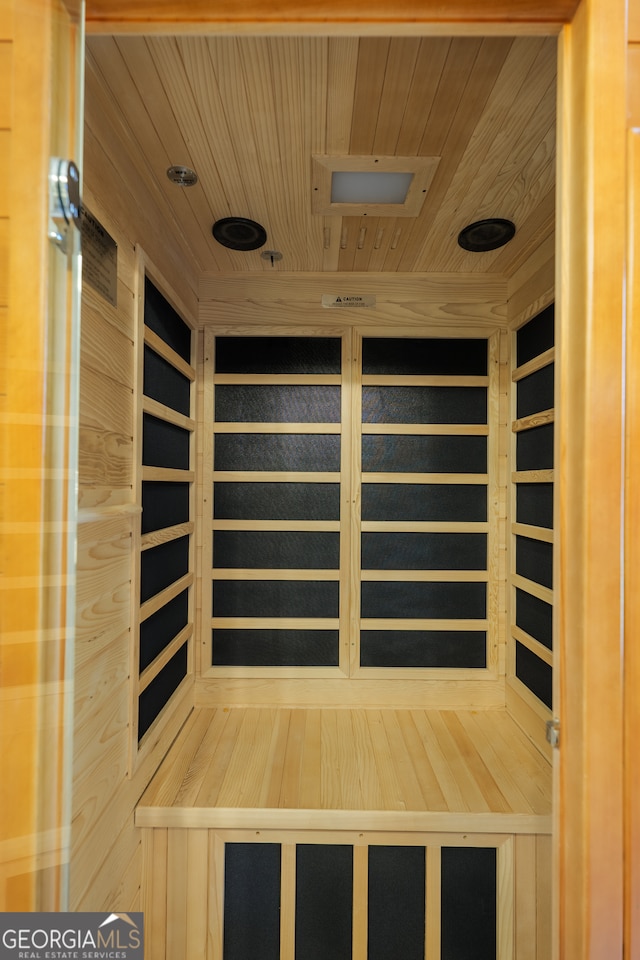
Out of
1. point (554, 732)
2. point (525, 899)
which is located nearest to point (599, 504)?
point (554, 732)

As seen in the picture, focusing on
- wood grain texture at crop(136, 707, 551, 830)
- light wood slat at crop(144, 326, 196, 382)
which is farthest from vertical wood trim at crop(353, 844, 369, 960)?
light wood slat at crop(144, 326, 196, 382)

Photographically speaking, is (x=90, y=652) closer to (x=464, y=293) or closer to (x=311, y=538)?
(x=311, y=538)

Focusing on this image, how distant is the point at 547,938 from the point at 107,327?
1990 mm

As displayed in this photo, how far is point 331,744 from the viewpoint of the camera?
193 cm

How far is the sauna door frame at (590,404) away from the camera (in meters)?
0.78

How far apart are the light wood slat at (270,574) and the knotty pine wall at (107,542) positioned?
0.77 m

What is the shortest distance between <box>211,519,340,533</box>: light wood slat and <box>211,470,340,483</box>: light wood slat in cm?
16

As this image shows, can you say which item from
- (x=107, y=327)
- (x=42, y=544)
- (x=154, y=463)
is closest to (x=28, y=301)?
(x=42, y=544)

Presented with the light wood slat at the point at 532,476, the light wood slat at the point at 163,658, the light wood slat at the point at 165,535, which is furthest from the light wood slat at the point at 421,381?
the light wood slat at the point at 163,658

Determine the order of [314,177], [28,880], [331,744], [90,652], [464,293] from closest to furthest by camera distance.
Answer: [28,880] → [90,652] → [314,177] → [331,744] → [464,293]

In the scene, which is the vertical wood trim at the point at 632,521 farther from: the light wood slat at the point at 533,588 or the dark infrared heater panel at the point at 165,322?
the dark infrared heater panel at the point at 165,322

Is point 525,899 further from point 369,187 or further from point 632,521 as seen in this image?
point 369,187

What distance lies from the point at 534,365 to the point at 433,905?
66.9 inches

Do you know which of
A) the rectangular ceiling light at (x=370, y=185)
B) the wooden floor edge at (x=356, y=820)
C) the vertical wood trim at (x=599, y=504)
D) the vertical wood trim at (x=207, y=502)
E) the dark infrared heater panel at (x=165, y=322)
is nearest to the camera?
the vertical wood trim at (x=599, y=504)
